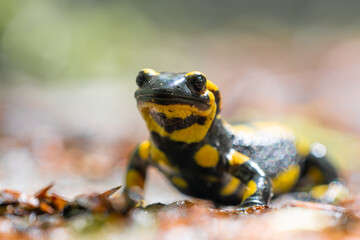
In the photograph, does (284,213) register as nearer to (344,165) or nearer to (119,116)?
(344,165)

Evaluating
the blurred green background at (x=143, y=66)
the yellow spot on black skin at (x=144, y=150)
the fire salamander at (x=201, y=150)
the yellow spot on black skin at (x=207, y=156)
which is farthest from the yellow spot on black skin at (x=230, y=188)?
the blurred green background at (x=143, y=66)

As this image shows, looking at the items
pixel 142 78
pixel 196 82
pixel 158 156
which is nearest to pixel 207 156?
pixel 158 156

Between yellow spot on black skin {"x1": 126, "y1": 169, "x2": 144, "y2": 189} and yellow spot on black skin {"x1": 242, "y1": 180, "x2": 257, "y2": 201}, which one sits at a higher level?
yellow spot on black skin {"x1": 242, "y1": 180, "x2": 257, "y2": 201}

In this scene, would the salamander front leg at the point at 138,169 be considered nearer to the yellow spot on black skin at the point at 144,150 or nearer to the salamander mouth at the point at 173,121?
the yellow spot on black skin at the point at 144,150

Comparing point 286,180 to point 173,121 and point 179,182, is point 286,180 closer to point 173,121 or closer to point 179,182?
point 179,182

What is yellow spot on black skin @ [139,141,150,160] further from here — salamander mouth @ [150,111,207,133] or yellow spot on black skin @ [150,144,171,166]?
salamander mouth @ [150,111,207,133]

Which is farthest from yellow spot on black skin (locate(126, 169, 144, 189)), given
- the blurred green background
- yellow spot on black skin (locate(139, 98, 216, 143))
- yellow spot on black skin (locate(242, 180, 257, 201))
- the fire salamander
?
yellow spot on black skin (locate(242, 180, 257, 201))

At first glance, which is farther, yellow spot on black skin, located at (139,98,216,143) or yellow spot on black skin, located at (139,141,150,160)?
yellow spot on black skin, located at (139,141,150,160)

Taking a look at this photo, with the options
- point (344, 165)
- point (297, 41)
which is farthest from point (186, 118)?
point (297, 41)
